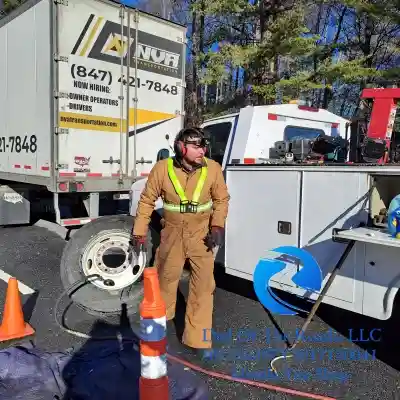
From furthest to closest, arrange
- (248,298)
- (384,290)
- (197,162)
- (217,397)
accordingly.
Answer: (248,298) → (197,162) → (384,290) → (217,397)

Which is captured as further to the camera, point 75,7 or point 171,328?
point 75,7

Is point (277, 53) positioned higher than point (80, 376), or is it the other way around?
point (277, 53)

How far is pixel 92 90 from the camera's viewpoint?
5.34 metres

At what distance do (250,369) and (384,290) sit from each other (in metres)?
1.23

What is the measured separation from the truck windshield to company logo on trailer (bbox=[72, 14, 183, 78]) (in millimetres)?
2219

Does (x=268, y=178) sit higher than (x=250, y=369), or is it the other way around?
(x=268, y=178)

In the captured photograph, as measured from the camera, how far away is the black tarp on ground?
2797mm

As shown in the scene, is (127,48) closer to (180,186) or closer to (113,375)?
(180,186)

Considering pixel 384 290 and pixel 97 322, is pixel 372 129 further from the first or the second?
pixel 97 322

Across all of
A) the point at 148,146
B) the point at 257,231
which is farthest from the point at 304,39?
the point at 257,231

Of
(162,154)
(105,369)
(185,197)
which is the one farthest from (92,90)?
(105,369)

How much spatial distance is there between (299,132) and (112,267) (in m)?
2.84

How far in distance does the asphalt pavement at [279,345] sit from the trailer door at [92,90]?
5.85 ft

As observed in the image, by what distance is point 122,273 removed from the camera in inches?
174
